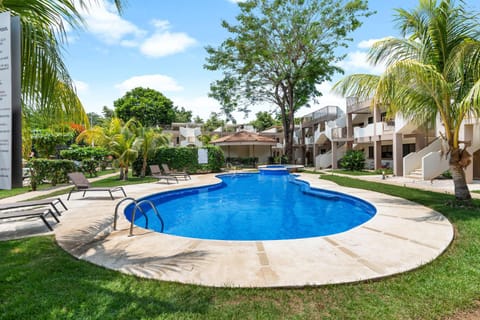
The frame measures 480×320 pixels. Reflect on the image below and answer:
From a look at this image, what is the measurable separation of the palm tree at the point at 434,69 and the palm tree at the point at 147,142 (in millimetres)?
13793

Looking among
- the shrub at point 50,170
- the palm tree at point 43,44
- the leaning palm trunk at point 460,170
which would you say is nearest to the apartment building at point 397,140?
the leaning palm trunk at point 460,170

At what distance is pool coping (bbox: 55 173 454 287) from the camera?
359 cm

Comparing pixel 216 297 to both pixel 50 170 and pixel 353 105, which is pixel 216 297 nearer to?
pixel 50 170

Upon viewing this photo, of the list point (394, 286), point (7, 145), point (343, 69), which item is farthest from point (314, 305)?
point (343, 69)

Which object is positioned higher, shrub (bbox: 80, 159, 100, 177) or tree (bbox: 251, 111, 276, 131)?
tree (bbox: 251, 111, 276, 131)

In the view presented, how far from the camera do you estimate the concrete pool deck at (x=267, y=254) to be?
360 cm

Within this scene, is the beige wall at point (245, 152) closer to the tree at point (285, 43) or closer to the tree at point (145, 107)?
the tree at point (285, 43)

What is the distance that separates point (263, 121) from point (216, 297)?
2209 inches

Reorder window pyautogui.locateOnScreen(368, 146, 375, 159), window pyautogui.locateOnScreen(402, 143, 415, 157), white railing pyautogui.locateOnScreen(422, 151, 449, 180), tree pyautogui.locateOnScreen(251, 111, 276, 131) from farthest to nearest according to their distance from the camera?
tree pyautogui.locateOnScreen(251, 111, 276, 131), window pyautogui.locateOnScreen(368, 146, 375, 159), window pyautogui.locateOnScreen(402, 143, 415, 157), white railing pyautogui.locateOnScreen(422, 151, 449, 180)

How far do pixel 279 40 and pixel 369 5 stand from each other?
8.08 metres

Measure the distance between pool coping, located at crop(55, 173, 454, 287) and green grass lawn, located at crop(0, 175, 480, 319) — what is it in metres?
0.20

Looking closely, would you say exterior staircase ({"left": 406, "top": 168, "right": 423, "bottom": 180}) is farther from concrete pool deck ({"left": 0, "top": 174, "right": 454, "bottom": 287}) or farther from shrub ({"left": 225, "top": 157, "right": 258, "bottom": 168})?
shrub ({"left": 225, "top": 157, "right": 258, "bottom": 168})

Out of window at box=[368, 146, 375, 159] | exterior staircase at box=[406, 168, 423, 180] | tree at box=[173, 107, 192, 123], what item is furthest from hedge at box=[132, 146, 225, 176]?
tree at box=[173, 107, 192, 123]

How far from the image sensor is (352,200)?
10203 millimetres
